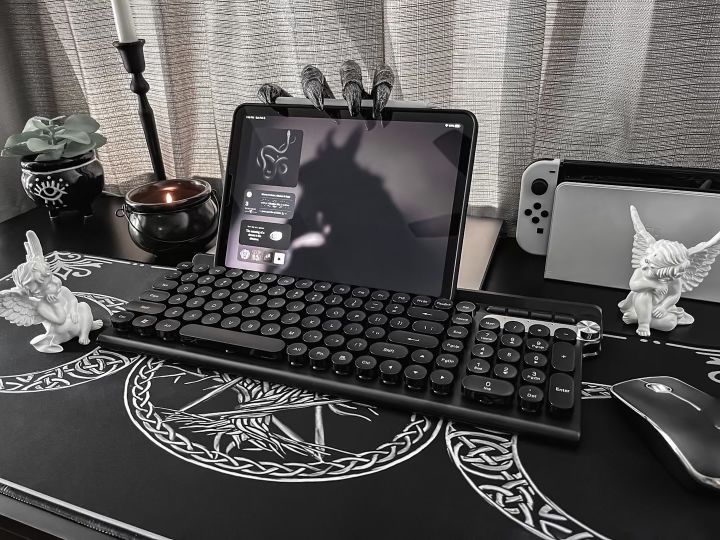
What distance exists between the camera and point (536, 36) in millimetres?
748

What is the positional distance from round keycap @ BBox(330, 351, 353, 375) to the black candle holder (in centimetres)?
57

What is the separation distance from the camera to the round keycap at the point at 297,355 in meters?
0.56

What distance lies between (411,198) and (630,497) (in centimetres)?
38

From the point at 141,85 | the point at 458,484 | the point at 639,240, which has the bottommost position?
the point at 458,484

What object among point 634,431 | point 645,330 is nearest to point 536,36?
point 645,330

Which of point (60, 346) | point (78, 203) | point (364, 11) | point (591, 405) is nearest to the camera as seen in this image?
point (591, 405)

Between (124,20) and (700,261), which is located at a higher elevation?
(124,20)

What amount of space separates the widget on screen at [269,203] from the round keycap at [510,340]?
310mm

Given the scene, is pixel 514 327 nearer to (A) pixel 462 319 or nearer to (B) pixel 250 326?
(A) pixel 462 319

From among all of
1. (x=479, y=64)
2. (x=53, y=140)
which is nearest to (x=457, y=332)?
(x=479, y=64)

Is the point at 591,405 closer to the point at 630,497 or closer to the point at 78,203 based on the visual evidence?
the point at 630,497

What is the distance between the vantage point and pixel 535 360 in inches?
20.7

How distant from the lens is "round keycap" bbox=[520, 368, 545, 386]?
50 centimetres

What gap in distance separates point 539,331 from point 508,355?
0.18ft
